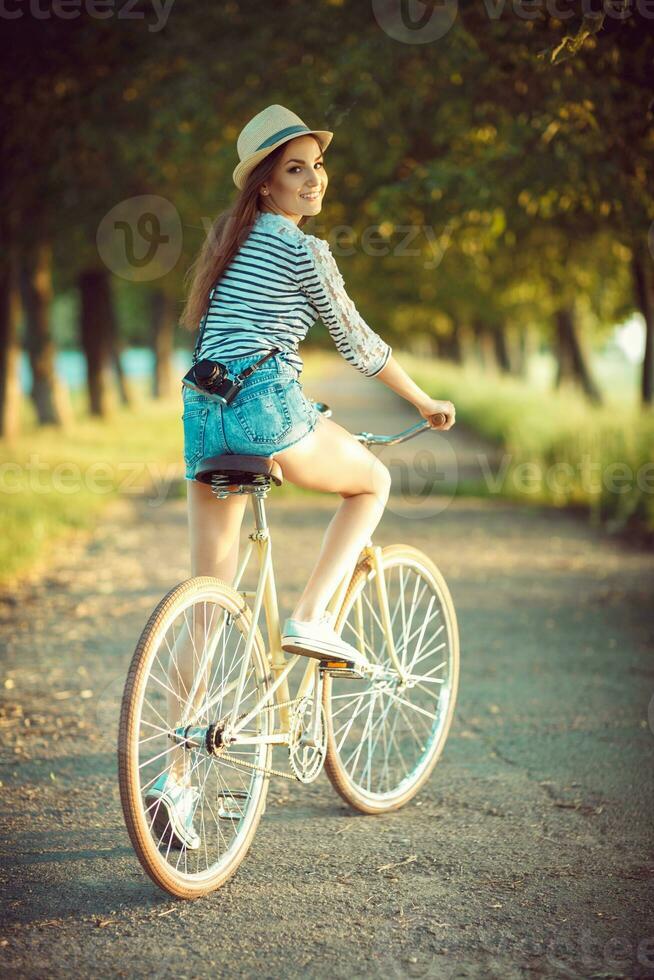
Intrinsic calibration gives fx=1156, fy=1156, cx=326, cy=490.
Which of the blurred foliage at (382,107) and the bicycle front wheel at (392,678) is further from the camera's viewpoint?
the blurred foliage at (382,107)

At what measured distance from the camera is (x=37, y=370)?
20.0m

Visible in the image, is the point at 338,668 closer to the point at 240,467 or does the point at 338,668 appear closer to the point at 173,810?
the point at 173,810

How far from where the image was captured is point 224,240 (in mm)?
3424

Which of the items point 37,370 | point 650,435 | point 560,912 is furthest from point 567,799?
point 37,370

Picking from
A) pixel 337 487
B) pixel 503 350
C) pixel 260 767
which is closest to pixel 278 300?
pixel 337 487

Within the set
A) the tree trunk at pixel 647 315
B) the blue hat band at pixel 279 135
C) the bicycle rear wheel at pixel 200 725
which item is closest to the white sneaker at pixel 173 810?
the bicycle rear wheel at pixel 200 725

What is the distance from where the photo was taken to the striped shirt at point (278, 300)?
3355mm

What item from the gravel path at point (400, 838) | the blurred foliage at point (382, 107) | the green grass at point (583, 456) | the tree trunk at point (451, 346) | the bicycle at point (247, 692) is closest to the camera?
the gravel path at point (400, 838)

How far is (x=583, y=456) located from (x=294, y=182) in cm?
963

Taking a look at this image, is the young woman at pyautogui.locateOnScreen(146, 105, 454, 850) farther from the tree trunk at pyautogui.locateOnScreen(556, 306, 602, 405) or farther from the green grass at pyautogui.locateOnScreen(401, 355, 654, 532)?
the tree trunk at pyautogui.locateOnScreen(556, 306, 602, 405)

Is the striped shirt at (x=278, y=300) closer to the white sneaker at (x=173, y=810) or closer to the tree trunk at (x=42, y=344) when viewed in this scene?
the white sneaker at (x=173, y=810)

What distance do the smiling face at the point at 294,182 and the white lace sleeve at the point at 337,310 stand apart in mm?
184

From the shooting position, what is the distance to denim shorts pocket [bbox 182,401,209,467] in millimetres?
3336

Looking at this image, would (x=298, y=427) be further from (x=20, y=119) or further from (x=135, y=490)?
(x=135, y=490)
